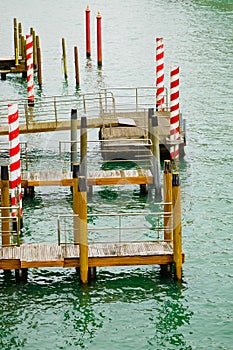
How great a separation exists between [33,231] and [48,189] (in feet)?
9.19

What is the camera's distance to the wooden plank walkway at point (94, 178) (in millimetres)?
23081

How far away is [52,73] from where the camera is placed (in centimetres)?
4106

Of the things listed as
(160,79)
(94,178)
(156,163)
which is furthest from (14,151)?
(160,79)

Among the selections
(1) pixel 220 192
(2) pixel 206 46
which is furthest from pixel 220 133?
(2) pixel 206 46

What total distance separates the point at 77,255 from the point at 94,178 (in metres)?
5.28

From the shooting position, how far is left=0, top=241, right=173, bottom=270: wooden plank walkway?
701 inches

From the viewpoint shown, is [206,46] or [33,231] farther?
[206,46]

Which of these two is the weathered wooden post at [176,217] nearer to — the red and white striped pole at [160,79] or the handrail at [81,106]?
the handrail at [81,106]

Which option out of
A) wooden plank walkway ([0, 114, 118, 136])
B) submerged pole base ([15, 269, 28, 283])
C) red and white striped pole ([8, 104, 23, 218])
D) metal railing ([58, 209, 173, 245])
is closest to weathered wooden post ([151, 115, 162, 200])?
metal railing ([58, 209, 173, 245])

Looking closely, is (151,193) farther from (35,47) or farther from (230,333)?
(35,47)

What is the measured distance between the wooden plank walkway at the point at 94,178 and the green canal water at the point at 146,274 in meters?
0.57

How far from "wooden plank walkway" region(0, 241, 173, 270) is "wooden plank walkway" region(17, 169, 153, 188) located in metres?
4.74

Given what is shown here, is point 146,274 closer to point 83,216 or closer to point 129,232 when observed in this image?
point 83,216

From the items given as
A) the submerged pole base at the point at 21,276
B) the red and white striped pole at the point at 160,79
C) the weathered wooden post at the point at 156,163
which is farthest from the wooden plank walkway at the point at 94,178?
the red and white striped pole at the point at 160,79
